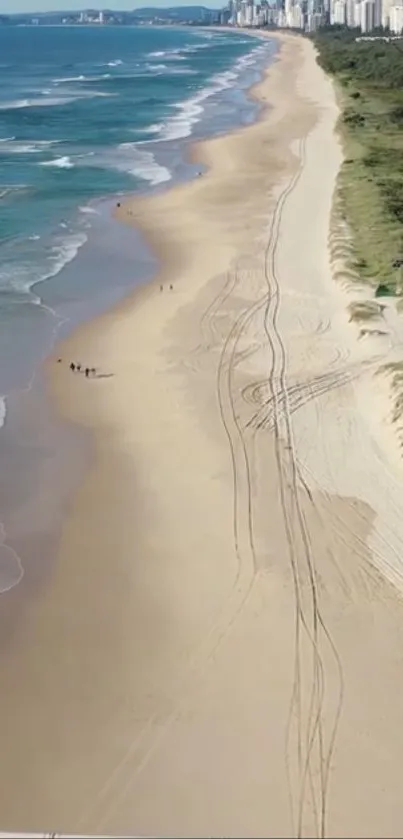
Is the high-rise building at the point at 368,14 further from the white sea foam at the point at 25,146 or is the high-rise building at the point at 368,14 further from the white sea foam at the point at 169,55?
the white sea foam at the point at 25,146

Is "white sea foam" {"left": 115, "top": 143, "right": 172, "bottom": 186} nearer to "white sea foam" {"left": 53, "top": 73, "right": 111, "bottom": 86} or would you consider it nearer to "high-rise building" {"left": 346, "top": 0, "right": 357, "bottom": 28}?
"white sea foam" {"left": 53, "top": 73, "right": 111, "bottom": 86}

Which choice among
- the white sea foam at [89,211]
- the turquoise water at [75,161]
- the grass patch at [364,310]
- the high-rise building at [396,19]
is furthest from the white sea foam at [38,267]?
the high-rise building at [396,19]

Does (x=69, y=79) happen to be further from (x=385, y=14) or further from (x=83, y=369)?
(x=385, y=14)

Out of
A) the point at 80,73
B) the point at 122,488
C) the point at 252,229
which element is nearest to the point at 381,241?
the point at 252,229

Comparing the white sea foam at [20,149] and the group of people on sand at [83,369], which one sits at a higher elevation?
the white sea foam at [20,149]

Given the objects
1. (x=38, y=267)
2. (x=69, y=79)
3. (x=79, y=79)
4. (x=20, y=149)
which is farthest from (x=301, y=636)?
(x=69, y=79)

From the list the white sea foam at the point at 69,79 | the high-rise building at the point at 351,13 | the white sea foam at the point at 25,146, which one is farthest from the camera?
the high-rise building at the point at 351,13
